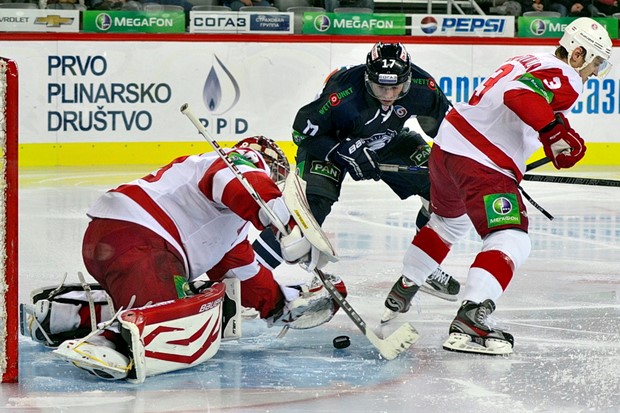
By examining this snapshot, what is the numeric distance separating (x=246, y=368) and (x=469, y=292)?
749 millimetres

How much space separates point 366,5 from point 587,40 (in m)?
5.92

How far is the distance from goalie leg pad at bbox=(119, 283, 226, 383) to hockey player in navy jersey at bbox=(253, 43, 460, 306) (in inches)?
54.5

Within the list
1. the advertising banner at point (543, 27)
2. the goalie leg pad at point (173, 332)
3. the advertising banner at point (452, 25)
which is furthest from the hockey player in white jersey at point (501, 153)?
the advertising banner at point (543, 27)

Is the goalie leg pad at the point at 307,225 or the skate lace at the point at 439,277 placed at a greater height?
the goalie leg pad at the point at 307,225

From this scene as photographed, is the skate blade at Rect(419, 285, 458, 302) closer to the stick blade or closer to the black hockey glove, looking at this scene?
the black hockey glove

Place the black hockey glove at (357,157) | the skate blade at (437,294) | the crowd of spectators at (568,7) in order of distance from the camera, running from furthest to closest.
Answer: the crowd of spectators at (568,7), the black hockey glove at (357,157), the skate blade at (437,294)

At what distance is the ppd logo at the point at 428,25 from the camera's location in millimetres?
9422

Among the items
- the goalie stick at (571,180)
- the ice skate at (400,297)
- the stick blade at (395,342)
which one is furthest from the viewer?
the goalie stick at (571,180)

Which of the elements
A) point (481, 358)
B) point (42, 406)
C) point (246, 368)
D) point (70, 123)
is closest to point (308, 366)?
point (246, 368)

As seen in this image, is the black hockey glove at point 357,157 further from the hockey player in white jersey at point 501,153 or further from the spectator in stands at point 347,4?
the spectator in stands at point 347,4

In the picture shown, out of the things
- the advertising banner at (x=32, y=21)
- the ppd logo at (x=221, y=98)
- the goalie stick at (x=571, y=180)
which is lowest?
the goalie stick at (x=571, y=180)

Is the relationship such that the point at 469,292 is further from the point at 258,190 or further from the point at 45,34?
the point at 45,34

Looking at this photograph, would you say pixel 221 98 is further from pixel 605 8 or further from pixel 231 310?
pixel 231 310

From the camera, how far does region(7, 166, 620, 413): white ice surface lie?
300cm
